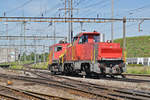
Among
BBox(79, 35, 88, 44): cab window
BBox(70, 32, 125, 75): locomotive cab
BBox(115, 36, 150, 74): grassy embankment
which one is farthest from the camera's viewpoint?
BBox(115, 36, 150, 74): grassy embankment

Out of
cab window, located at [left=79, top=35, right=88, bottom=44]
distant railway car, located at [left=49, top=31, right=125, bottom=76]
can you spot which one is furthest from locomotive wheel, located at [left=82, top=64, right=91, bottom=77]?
A: cab window, located at [left=79, top=35, right=88, bottom=44]

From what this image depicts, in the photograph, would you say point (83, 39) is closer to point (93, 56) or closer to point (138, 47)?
point (93, 56)

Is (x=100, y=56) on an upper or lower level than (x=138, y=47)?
lower

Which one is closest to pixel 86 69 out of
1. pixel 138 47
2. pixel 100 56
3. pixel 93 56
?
pixel 93 56

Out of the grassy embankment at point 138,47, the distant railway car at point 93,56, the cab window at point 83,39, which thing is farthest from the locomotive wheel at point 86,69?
the grassy embankment at point 138,47

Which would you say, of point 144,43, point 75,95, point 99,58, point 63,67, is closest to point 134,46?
point 144,43

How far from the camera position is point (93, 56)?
16078mm

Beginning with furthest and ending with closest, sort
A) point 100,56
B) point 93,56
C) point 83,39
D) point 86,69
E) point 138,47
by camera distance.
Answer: point 138,47
point 83,39
point 86,69
point 93,56
point 100,56

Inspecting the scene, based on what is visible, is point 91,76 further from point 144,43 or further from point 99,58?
point 144,43

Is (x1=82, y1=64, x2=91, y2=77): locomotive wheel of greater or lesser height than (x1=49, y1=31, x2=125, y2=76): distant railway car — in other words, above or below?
below

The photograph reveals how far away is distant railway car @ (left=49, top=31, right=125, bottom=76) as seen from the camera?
51.6ft

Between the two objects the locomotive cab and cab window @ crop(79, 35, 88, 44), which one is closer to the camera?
the locomotive cab

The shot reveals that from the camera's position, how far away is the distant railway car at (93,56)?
1572 cm

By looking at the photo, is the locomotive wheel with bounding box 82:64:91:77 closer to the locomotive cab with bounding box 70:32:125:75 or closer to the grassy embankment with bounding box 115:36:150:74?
the locomotive cab with bounding box 70:32:125:75
